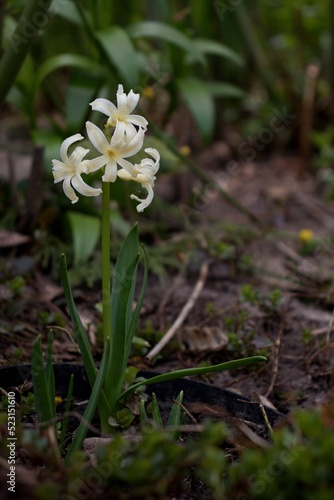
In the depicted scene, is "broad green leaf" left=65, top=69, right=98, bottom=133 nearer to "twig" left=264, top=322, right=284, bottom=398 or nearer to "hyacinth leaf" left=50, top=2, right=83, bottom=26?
"hyacinth leaf" left=50, top=2, right=83, bottom=26

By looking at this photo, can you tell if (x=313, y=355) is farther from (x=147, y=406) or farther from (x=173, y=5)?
(x=173, y=5)

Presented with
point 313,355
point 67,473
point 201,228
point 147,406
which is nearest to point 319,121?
point 201,228

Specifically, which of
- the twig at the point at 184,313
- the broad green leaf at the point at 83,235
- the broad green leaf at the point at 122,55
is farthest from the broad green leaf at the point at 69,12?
the twig at the point at 184,313

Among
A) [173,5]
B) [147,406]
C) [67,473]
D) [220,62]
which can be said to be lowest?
[147,406]

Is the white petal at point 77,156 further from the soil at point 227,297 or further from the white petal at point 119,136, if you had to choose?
the soil at point 227,297

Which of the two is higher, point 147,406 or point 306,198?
point 306,198

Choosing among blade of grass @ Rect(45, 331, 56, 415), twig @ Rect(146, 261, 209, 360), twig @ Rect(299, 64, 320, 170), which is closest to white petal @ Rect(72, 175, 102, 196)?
blade of grass @ Rect(45, 331, 56, 415)

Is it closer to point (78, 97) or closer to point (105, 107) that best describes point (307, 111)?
point (78, 97)
